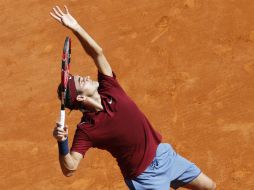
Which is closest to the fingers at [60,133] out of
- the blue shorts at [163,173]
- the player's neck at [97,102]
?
the player's neck at [97,102]

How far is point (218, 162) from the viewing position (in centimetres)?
768

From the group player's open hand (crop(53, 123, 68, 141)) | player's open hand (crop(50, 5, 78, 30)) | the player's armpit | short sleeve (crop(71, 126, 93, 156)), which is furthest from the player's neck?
player's open hand (crop(50, 5, 78, 30))

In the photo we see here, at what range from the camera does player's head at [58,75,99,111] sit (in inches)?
211

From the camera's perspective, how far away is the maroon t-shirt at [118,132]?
545 centimetres

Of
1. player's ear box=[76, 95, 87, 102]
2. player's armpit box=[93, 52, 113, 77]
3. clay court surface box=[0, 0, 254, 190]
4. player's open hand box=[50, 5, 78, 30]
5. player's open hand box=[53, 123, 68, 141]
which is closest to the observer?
player's open hand box=[53, 123, 68, 141]

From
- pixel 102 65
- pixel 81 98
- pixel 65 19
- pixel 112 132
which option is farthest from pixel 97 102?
pixel 65 19

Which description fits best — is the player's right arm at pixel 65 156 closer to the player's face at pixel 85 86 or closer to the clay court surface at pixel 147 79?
the player's face at pixel 85 86

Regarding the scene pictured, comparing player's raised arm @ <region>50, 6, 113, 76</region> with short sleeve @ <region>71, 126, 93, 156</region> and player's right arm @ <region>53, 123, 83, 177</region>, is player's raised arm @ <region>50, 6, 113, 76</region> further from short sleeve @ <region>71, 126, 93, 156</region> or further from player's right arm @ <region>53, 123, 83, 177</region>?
player's right arm @ <region>53, 123, 83, 177</region>

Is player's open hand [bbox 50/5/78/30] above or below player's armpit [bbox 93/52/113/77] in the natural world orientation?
above

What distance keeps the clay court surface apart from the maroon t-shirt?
209 cm

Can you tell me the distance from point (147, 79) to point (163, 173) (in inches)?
127

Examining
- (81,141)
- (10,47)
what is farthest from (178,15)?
(81,141)

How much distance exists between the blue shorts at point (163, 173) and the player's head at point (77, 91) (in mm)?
872

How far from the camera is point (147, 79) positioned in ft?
29.4
